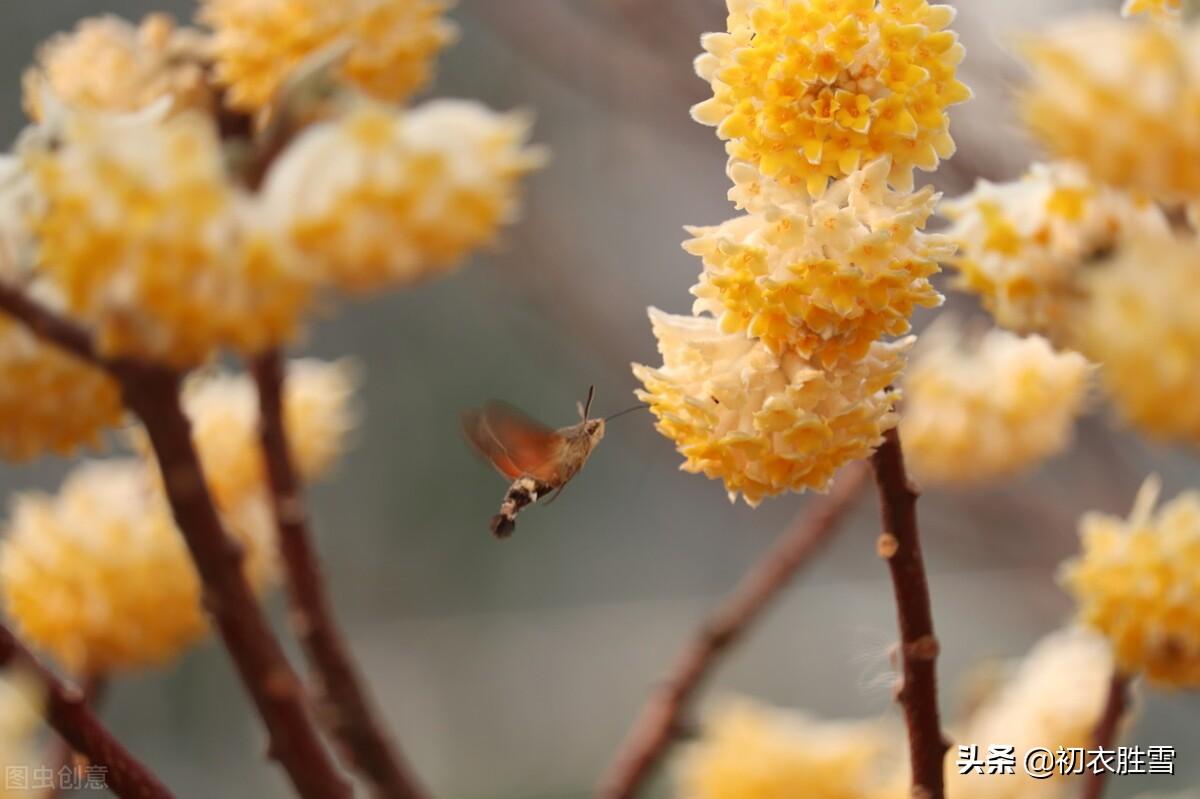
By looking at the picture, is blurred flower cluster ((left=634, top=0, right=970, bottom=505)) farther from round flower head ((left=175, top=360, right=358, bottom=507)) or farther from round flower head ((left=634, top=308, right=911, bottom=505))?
round flower head ((left=175, top=360, right=358, bottom=507))

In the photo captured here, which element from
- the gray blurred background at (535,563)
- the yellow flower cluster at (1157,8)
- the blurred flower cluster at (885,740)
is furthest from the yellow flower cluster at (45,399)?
the gray blurred background at (535,563)

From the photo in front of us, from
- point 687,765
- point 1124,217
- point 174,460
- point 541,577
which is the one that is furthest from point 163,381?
point 541,577

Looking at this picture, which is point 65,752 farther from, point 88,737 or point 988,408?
point 988,408

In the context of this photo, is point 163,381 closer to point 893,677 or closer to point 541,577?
point 893,677

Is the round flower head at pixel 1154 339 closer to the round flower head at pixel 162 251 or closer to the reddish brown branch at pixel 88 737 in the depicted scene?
the round flower head at pixel 162 251

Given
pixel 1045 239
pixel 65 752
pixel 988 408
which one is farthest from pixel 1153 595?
pixel 65 752
